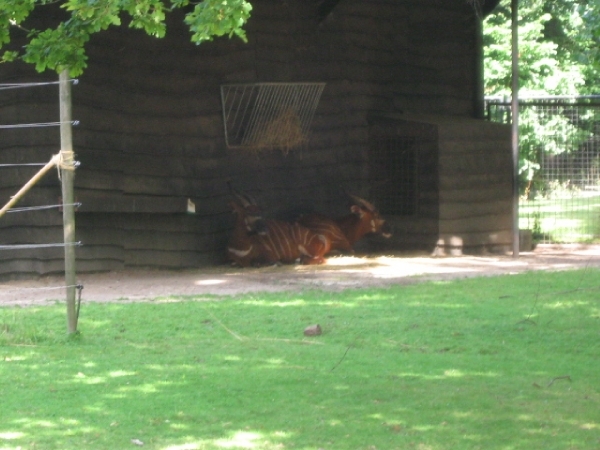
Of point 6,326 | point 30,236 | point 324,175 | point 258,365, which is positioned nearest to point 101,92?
point 30,236

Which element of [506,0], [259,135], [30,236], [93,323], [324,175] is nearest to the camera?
[93,323]

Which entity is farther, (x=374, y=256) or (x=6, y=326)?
(x=374, y=256)

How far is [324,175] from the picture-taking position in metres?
15.3

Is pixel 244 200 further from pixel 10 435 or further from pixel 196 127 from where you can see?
pixel 10 435

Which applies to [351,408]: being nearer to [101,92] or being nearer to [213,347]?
[213,347]

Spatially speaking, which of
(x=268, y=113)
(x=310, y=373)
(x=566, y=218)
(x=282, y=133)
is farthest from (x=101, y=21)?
(x=566, y=218)

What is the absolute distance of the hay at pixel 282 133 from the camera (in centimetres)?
1430

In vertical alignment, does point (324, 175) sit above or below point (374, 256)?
above

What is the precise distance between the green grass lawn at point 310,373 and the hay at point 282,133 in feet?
15.3

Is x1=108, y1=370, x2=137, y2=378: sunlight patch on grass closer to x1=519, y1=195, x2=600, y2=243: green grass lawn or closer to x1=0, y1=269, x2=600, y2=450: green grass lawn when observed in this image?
x1=0, y1=269, x2=600, y2=450: green grass lawn

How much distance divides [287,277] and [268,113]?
3014 millimetres

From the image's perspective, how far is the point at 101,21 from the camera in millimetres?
5324

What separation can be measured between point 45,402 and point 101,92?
7.17 metres

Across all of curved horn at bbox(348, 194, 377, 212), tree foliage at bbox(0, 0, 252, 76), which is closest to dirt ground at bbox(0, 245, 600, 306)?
curved horn at bbox(348, 194, 377, 212)
